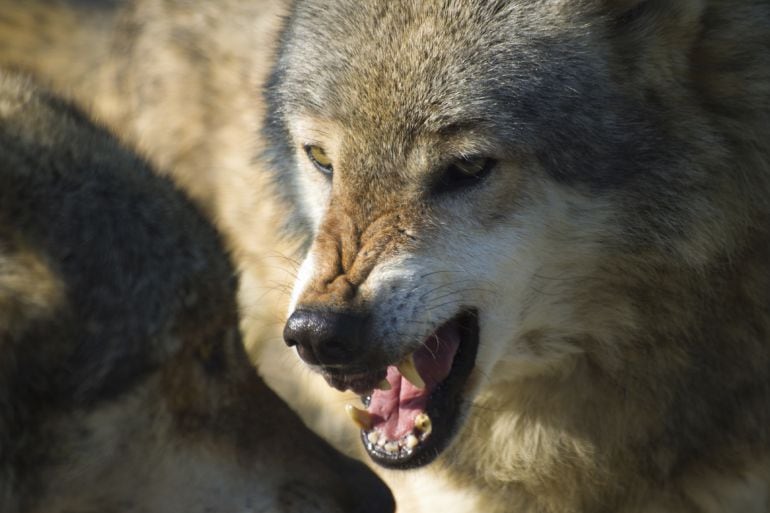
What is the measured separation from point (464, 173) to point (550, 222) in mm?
257

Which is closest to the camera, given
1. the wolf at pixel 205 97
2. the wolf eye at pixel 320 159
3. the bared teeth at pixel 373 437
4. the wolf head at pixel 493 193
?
the wolf head at pixel 493 193

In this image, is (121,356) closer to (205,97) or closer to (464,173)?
(464,173)

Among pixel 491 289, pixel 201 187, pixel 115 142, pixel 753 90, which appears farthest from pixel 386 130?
pixel 201 187

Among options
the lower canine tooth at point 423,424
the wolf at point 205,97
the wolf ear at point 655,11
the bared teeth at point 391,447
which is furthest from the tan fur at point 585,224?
the wolf at point 205,97

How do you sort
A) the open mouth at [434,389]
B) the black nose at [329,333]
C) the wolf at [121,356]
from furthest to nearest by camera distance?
the open mouth at [434,389]
the black nose at [329,333]
the wolf at [121,356]

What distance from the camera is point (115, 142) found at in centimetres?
334

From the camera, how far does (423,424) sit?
3.33 meters

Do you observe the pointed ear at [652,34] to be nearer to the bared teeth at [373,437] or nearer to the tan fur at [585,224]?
the tan fur at [585,224]

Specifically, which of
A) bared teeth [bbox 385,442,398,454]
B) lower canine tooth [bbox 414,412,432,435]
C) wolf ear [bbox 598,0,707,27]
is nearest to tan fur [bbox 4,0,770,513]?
wolf ear [bbox 598,0,707,27]

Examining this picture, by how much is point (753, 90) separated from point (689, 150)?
250 mm

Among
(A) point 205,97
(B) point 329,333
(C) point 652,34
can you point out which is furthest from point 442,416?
(A) point 205,97

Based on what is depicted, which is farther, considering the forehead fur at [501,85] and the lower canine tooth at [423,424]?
the lower canine tooth at [423,424]

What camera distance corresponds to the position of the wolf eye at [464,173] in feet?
10.5

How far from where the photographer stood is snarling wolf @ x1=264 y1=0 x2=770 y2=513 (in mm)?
3182
